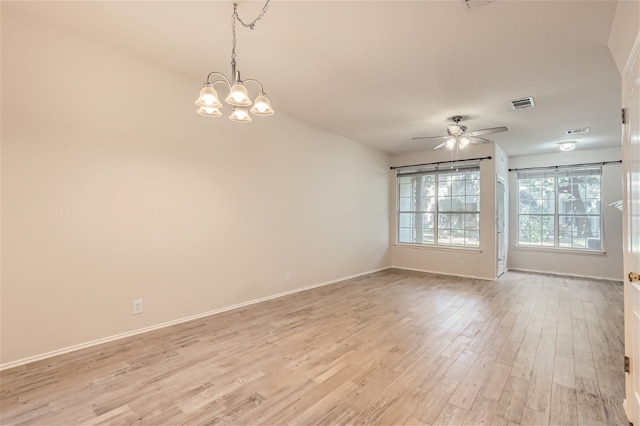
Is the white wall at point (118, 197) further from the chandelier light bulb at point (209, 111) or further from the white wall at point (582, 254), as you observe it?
the white wall at point (582, 254)

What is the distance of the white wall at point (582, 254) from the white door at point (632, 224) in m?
5.64

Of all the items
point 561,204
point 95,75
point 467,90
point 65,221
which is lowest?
point 65,221

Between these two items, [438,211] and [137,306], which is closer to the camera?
[137,306]

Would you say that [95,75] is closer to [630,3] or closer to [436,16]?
[436,16]

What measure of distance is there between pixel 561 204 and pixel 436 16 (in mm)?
6477

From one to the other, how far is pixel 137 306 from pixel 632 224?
4.16 metres

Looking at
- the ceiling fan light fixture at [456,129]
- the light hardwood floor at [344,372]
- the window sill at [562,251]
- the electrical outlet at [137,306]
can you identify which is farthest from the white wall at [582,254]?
the electrical outlet at [137,306]

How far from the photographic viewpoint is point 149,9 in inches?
94.0

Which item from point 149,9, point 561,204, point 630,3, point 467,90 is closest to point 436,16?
point 630,3

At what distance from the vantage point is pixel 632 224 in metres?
1.87

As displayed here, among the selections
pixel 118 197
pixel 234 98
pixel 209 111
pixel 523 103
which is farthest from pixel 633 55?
pixel 118 197

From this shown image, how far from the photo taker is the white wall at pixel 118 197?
8.21 feet

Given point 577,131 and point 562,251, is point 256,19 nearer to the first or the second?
point 577,131

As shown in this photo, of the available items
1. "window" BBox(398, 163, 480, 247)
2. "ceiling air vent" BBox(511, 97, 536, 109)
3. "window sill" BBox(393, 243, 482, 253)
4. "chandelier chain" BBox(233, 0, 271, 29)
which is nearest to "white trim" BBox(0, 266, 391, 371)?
"chandelier chain" BBox(233, 0, 271, 29)
